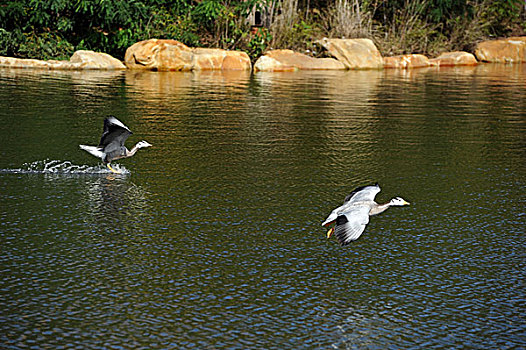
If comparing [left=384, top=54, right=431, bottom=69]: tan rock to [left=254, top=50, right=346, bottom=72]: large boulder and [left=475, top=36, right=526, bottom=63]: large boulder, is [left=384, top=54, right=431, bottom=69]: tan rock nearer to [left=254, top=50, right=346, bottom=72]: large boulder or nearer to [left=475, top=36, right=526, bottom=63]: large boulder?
[left=254, top=50, right=346, bottom=72]: large boulder

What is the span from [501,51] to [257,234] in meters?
28.8

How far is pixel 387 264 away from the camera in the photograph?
6.30 m

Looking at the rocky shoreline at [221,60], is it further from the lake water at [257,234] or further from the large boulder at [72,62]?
the lake water at [257,234]

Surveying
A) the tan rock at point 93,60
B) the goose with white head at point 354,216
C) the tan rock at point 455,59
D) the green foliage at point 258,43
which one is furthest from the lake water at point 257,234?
the tan rock at point 455,59

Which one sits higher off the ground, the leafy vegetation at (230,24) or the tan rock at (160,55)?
the leafy vegetation at (230,24)

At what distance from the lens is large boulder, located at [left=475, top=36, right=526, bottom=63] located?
3331cm

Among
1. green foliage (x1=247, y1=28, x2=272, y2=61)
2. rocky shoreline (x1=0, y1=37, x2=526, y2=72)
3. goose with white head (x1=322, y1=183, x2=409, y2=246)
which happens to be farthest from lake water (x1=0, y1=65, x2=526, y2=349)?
green foliage (x1=247, y1=28, x2=272, y2=61)

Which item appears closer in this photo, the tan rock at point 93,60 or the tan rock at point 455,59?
the tan rock at point 93,60

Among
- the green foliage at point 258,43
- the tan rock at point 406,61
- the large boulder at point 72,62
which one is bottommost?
the large boulder at point 72,62

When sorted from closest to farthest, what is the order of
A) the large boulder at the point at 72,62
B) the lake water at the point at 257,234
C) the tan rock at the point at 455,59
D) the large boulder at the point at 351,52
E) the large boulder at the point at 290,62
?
1. the lake water at the point at 257,234
2. the large boulder at the point at 72,62
3. the large boulder at the point at 290,62
4. the large boulder at the point at 351,52
5. the tan rock at the point at 455,59

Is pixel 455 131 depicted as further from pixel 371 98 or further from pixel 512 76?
pixel 512 76

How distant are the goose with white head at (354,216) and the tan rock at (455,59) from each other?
1015 inches

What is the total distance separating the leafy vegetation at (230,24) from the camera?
83.7 ft

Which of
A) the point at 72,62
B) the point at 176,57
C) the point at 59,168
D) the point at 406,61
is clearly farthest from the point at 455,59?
the point at 59,168
